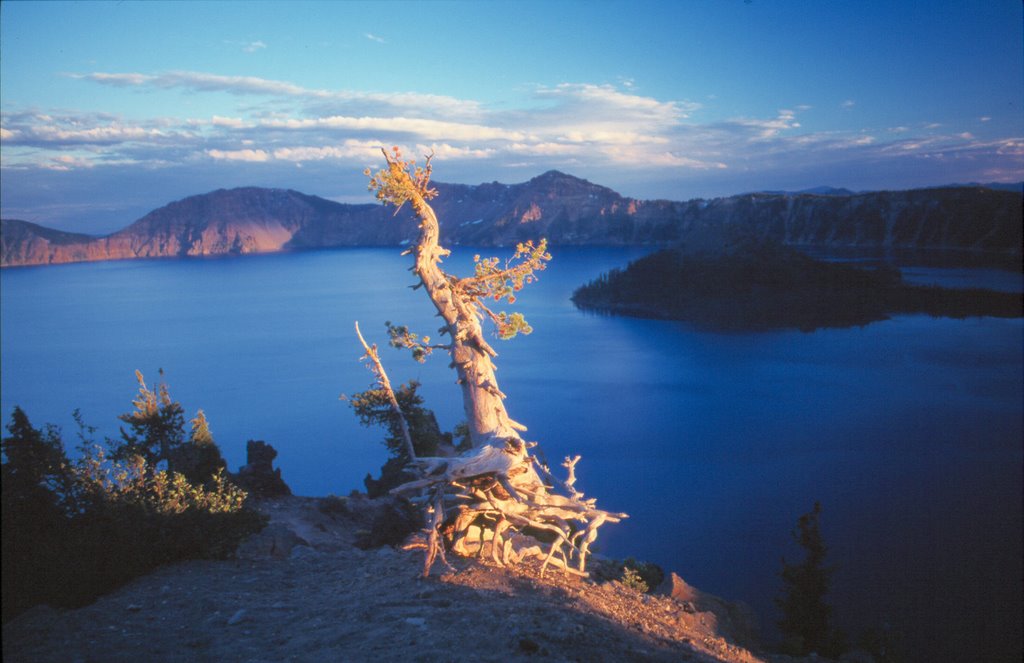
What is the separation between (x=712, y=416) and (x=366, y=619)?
52.5 m

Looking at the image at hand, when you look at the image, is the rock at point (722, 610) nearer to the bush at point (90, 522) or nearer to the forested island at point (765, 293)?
the bush at point (90, 522)

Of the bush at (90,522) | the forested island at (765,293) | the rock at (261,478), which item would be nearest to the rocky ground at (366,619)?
the bush at (90,522)

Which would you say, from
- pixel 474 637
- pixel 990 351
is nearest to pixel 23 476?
pixel 474 637

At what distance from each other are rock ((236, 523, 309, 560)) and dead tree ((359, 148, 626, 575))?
3596 mm

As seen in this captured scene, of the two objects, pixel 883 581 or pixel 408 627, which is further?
pixel 883 581

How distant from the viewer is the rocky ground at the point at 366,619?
6887mm

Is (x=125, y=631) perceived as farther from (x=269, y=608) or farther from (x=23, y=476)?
(x=23, y=476)

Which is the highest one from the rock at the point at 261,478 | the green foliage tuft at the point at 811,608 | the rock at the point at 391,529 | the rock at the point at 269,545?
the rock at the point at 269,545

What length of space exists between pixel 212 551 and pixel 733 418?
5140 centimetres

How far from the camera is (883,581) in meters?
27.2

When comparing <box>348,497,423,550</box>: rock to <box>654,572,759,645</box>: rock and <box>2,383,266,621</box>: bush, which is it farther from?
<box>654,572,759,645</box>: rock

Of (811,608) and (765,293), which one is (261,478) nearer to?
(811,608)

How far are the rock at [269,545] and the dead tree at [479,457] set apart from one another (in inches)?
142

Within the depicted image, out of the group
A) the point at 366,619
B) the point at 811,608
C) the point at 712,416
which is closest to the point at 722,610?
the point at 811,608
